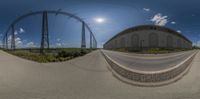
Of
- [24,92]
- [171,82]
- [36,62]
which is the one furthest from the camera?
[36,62]

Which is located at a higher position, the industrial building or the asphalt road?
the industrial building

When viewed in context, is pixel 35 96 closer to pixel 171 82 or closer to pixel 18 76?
pixel 18 76

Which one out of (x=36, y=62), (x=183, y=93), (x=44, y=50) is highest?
(x=44, y=50)

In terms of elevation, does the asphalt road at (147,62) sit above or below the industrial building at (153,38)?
below

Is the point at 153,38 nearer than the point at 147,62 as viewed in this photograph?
Yes

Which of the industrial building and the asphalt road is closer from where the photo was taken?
the industrial building

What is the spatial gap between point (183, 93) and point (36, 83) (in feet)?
19.8

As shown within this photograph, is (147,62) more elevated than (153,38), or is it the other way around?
(153,38)

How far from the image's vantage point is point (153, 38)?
10.4 meters

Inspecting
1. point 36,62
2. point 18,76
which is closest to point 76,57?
point 36,62

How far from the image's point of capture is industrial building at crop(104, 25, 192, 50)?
32.0 ft

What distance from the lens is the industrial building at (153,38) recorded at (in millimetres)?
9758

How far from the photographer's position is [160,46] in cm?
988

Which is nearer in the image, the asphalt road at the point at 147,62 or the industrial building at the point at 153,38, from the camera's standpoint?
the industrial building at the point at 153,38
